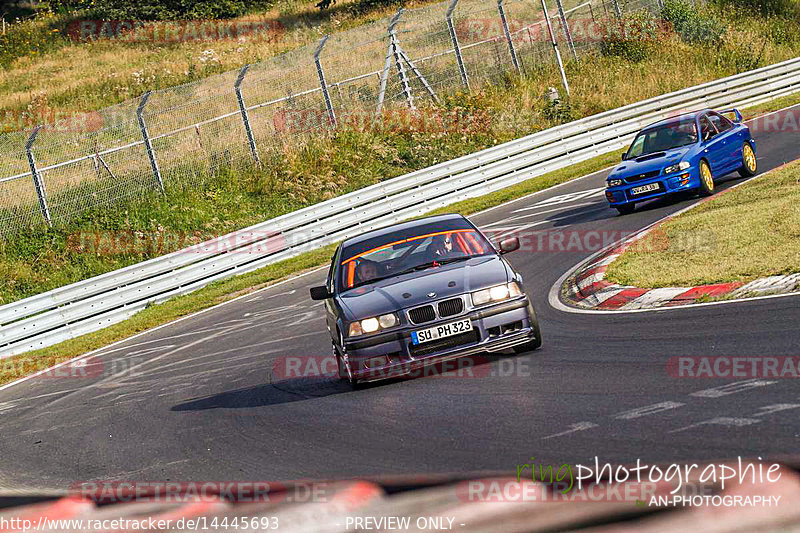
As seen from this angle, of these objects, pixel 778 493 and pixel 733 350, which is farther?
pixel 733 350

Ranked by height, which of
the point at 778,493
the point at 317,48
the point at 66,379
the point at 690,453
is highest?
the point at 317,48

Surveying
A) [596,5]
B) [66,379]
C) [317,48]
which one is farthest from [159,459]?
[596,5]

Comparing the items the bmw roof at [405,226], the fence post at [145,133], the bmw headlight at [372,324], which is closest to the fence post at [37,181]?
the fence post at [145,133]

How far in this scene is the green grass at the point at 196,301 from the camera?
705 inches

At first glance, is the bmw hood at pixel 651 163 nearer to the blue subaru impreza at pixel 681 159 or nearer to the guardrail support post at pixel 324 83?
the blue subaru impreza at pixel 681 159

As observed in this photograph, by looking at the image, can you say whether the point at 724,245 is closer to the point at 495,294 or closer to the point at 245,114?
the point at 495,294

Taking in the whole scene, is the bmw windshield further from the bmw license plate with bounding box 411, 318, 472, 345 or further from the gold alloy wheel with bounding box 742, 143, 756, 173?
the gold alloy wheel with bounding box 742, 143, 756, 173

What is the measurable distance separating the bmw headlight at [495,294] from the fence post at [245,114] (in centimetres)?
2001

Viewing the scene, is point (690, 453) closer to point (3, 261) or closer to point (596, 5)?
point (3, 261)

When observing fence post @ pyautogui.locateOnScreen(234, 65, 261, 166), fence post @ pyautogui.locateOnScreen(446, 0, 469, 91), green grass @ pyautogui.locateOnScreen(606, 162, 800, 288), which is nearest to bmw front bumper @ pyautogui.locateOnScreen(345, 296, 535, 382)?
green grass @ pyautogui.locateOnScreen(606, 162, 800, 288)

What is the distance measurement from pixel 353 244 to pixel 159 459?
3533 mm

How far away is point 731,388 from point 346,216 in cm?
1921

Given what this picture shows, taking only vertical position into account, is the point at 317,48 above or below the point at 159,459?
above

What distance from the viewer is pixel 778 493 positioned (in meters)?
2.42
